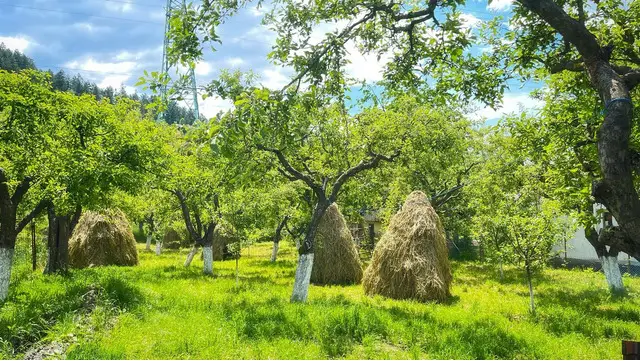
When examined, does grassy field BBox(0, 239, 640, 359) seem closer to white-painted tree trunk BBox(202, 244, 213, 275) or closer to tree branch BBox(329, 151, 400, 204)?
tree branch BBox(329, 151, 400, 204)

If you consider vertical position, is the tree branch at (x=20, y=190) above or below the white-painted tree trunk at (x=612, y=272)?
above

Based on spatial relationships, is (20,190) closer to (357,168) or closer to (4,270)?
(4,270)

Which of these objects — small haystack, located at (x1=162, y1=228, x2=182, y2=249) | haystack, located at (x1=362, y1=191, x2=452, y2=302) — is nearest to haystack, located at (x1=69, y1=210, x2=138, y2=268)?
haystack, located at (x1=362, y1=191, x2=452, y2=302)

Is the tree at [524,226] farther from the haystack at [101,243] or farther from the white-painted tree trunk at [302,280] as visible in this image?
the haystack at [101,243]

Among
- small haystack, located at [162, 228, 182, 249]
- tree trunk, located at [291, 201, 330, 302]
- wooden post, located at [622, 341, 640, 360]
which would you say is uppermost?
wooden post, located at [622, 341, 640, 360]

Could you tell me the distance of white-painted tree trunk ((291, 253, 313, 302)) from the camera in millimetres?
12266

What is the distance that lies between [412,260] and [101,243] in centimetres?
1651

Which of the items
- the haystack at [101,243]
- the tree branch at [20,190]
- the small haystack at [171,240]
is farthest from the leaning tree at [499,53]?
the small haystack at [171,240]

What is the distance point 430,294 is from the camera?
1380 cm

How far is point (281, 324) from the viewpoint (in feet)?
30.2

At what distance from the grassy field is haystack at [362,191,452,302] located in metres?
0.79

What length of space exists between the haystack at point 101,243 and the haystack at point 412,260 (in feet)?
46.7

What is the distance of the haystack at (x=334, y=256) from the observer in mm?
17953

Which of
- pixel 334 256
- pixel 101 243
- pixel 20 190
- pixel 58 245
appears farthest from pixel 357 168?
pixel 101 243
